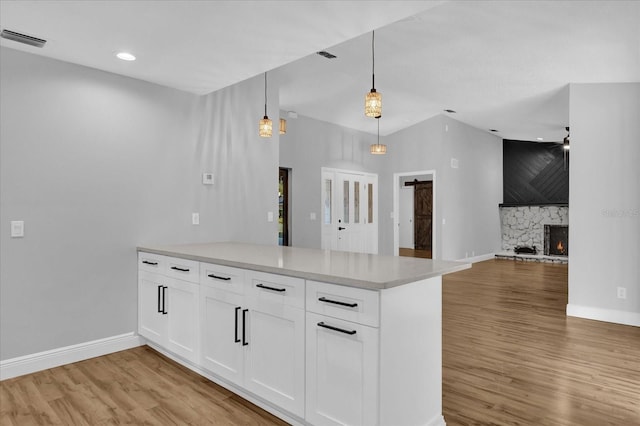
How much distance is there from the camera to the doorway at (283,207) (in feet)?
23.0

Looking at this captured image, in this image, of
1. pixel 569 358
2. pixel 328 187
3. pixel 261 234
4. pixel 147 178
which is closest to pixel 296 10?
pixel 147 178

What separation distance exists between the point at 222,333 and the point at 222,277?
0.36m

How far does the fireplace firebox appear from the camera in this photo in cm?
950

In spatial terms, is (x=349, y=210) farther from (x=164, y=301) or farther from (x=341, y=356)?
(x=341, y=356)

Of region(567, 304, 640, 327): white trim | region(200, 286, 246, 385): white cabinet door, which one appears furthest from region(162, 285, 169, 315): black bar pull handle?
region(567, 304, 640, 327): white trim

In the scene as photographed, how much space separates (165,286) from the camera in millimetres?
3170

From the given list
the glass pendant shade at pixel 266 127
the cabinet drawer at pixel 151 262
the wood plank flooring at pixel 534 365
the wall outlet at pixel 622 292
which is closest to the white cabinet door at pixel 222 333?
the cabinet drawer at pixel 151 262

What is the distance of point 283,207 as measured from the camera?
706 centimetres

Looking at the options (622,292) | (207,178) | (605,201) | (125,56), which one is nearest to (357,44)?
(207,178)

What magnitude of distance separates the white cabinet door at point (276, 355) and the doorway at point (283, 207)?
4631 mm

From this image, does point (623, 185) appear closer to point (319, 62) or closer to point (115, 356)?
point (319, 62)

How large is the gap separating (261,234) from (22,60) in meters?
2.65

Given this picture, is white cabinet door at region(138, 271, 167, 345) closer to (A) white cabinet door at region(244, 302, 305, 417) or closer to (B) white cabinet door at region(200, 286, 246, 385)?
(B) white cabinet door at region(200, 286, 246, 385)

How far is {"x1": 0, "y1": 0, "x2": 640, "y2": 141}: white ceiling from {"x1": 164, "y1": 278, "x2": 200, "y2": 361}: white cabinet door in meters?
1.75
